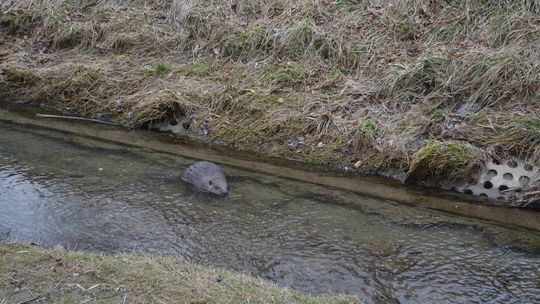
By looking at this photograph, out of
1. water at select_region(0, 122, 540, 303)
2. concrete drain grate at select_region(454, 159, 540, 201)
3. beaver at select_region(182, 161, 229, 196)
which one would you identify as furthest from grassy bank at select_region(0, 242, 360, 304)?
concrete drain grate at select_region(454, 159, 540, 201)

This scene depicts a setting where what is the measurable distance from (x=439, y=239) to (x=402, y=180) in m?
1.51

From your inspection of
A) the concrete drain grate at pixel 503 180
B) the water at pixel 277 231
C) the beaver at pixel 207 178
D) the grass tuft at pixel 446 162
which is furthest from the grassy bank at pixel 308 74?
the beaver at pixel 207 178

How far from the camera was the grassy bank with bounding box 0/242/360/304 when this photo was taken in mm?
3184

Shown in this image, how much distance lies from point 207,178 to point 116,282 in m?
2.30

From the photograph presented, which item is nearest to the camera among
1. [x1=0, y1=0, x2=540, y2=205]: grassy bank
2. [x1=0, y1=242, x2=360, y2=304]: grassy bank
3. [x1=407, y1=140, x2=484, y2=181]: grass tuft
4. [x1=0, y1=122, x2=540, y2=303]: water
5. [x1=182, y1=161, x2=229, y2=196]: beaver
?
[x1=0, y1=242, x2=360, y2=304]: grassy bank

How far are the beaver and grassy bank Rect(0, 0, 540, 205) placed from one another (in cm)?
147

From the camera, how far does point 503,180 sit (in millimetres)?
6008

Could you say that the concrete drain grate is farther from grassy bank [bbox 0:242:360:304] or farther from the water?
grassy bank [bbox 0:242:360:304]

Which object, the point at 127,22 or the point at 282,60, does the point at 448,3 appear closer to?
the point at 282,60

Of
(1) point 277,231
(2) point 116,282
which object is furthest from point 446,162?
(2) point 116,282

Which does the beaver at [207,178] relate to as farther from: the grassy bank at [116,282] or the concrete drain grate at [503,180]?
the concrete drain grate at [503,180]

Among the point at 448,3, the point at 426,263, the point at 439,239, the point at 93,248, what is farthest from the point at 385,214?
the point at 448,3

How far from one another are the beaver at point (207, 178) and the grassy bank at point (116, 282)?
1.70 metres

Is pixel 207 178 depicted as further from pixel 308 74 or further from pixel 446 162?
pixel 308 74
